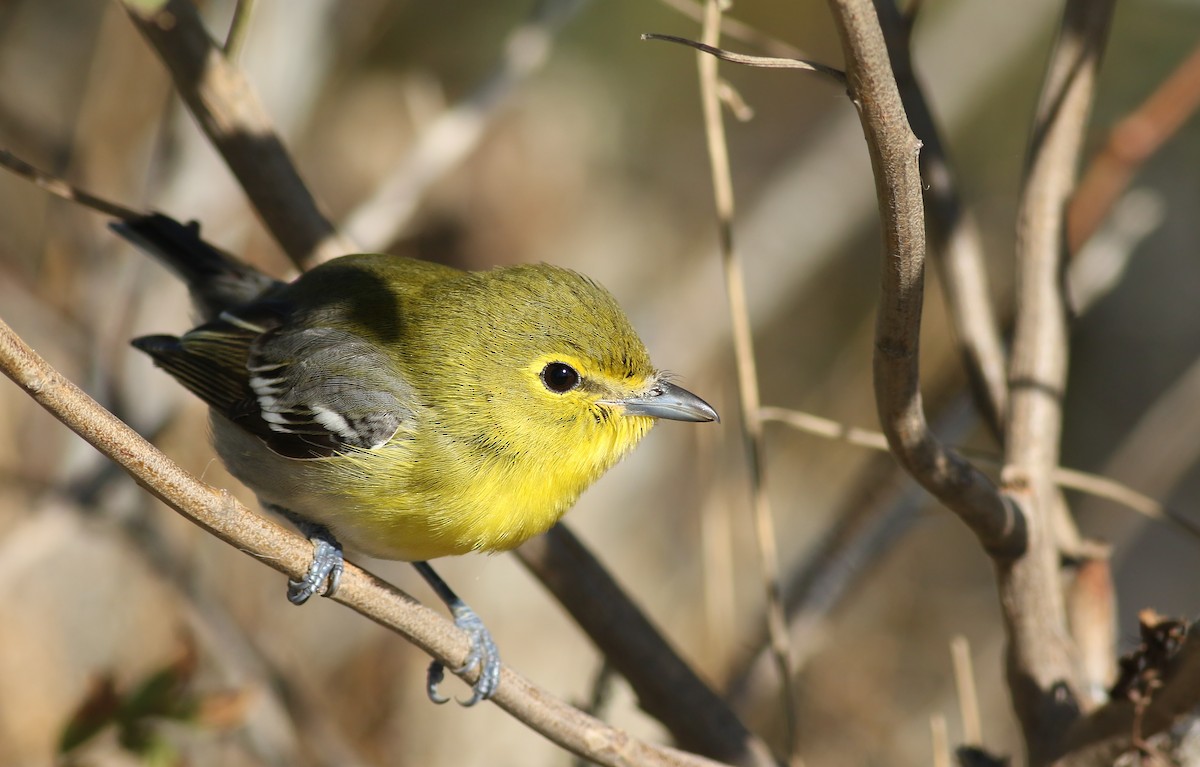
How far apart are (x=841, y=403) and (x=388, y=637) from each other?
116 inches

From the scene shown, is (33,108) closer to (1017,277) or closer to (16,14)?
(16,14)

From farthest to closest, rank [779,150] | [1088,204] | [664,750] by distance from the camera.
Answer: [779,150]
[1088,204]
[664,750]

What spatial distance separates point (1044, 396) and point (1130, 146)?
1560mm

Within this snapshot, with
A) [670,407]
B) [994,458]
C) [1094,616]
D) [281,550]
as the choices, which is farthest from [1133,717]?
[281,550]

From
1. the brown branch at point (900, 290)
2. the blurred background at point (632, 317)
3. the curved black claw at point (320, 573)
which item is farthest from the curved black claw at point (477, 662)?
the brown branch at point (900, 290)

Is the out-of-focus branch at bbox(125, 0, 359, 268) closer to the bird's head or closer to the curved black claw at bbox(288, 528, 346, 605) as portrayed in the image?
the bird's head

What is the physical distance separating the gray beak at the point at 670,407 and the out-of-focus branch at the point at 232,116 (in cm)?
104

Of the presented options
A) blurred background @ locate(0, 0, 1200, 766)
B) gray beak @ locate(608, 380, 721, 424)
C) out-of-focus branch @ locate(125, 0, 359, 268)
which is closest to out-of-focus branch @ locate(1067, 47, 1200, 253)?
blurred background @ locate(0, 0, 1200, 766)

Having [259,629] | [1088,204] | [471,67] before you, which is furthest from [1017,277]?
[471,67]

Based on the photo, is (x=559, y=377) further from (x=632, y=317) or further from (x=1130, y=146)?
(x=632, y=317)

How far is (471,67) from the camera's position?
8234 millimetres

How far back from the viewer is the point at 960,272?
10.5 feet

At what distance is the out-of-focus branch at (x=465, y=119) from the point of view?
4.34 meters

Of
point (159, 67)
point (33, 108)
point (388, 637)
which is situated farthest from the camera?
point (33, 108)
